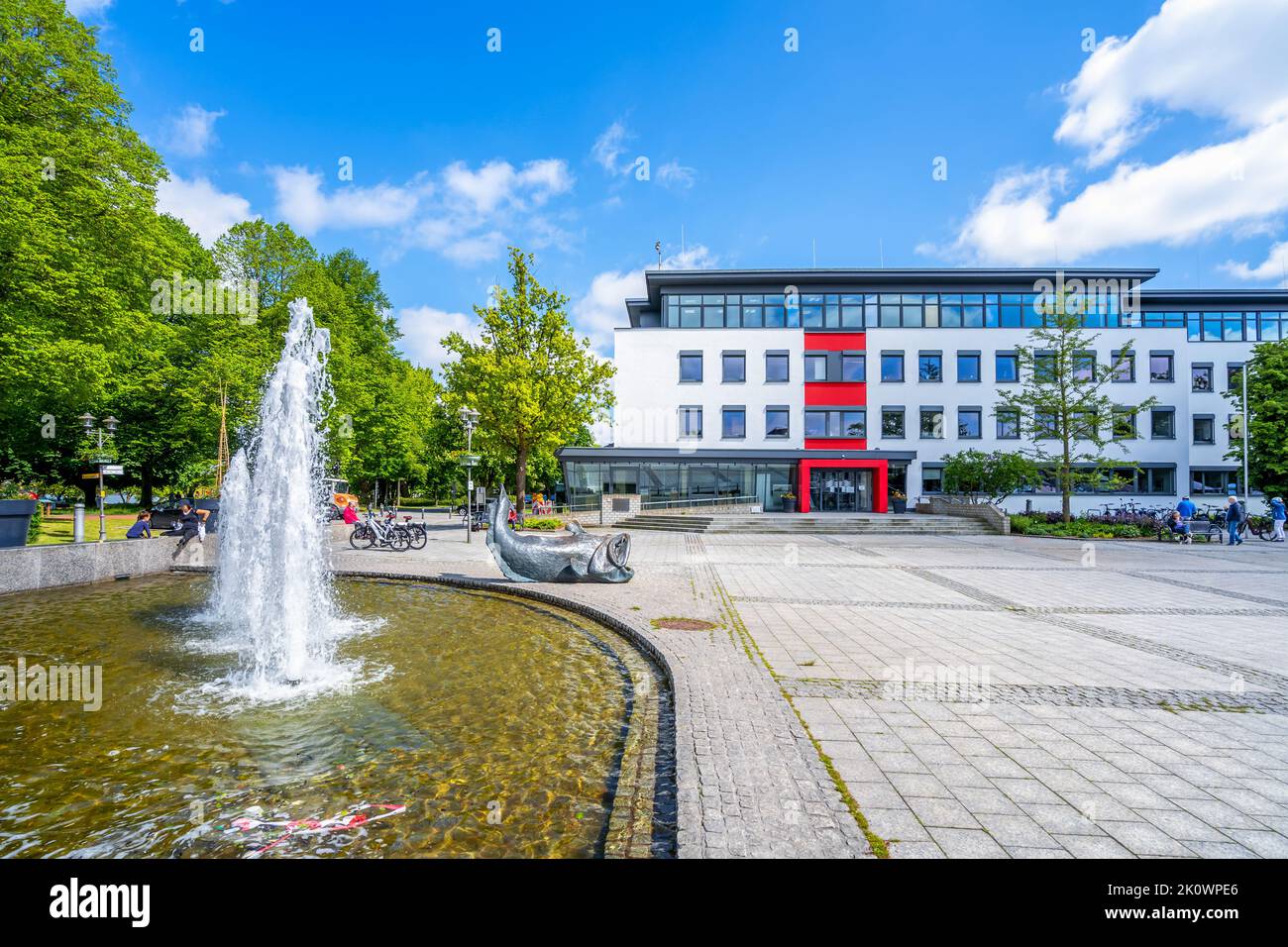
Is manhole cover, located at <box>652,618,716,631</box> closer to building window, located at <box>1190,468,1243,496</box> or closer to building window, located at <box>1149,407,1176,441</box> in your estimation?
building window, located at <box>1149,407,1176,441</box>

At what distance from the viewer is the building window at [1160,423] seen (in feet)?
127

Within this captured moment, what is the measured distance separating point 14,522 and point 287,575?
30.7 ft

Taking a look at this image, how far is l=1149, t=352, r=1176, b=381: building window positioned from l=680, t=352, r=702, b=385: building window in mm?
30040

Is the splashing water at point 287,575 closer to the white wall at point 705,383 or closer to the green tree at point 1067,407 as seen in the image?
the white wall at point 705,383

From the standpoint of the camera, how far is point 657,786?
399 centimetres

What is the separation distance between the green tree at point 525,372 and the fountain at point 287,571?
58.5ft

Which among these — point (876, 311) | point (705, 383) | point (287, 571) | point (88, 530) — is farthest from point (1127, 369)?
point (88, 530)

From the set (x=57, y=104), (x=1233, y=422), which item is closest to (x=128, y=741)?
Answer: (x=57, y=104)

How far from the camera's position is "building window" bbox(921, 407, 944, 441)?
1513 inches

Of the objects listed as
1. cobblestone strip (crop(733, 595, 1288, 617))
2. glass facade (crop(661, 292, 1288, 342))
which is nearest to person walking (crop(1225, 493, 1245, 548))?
cobblestone strip (crop(733, 595, 1288, 617))

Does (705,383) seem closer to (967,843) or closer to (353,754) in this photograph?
(353,754)

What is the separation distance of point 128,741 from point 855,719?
6041mm

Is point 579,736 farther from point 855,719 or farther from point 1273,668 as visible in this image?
point 1273,668

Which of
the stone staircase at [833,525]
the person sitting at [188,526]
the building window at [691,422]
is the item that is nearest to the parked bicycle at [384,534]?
the person sitting at [188,526]
